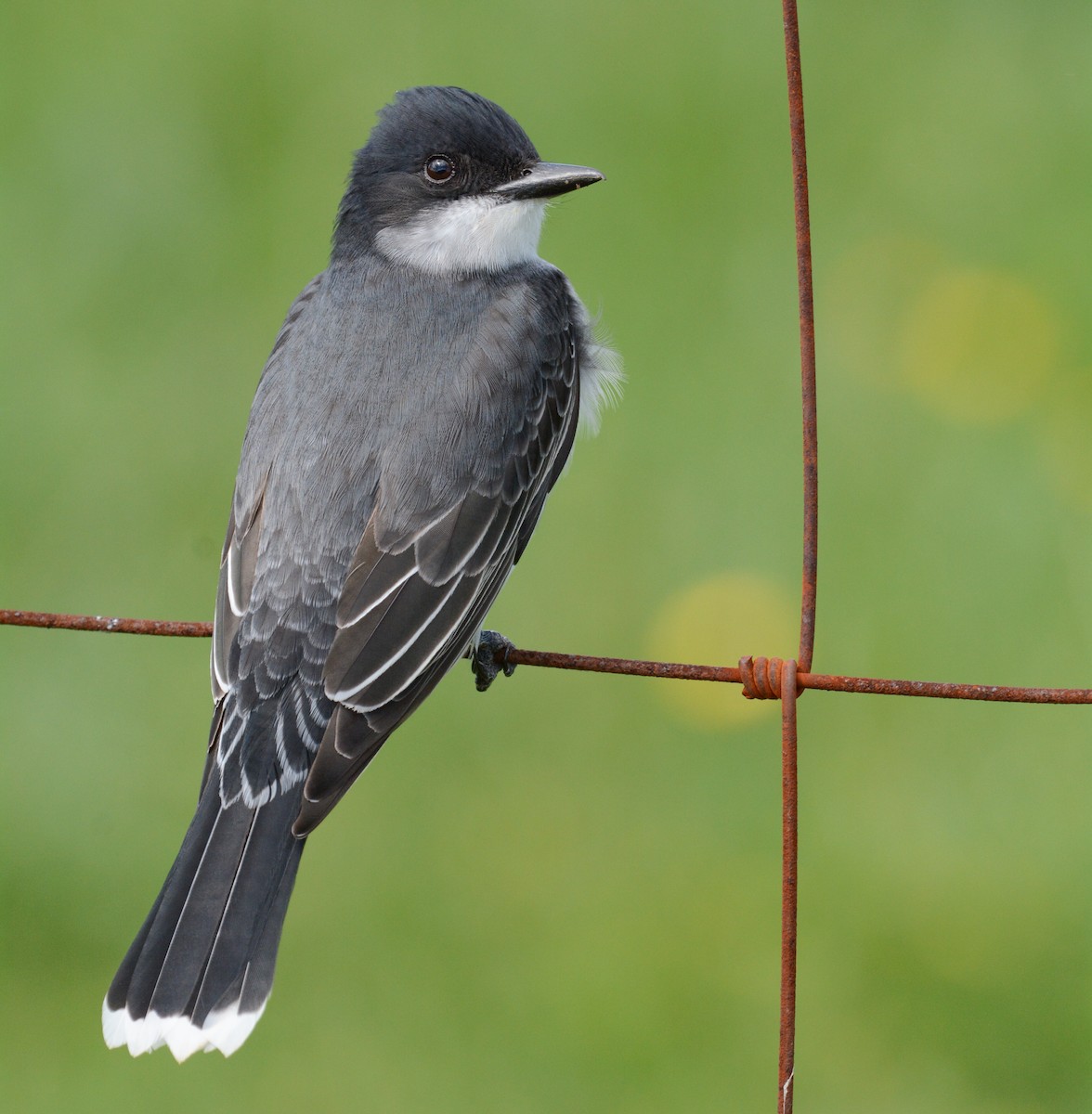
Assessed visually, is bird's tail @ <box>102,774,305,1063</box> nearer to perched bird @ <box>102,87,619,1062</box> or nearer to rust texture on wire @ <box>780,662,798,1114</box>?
perched bird @ <box>102,87,619,1062</box>

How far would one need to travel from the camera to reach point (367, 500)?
4129mm

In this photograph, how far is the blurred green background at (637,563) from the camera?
5.04m

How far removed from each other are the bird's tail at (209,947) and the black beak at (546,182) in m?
1.71

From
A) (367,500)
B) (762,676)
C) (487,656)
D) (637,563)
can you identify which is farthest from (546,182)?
(637,563)

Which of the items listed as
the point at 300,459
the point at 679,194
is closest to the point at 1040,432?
the point at 679,194

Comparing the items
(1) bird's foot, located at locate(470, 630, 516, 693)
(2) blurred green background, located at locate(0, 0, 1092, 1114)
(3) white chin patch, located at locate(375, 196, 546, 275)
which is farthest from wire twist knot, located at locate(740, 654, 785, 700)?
(2) blurred green background, located at locate(0, 0, 1092, 1114)

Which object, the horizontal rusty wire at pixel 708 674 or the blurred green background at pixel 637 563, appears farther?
the blurred green background at pixel 637 563

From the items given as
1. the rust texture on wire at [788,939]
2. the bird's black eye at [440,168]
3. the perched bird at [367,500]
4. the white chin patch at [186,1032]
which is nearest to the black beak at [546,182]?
the perched bird at [367,500]

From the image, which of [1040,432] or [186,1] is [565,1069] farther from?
[186,1]

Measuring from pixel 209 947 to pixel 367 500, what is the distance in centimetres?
107

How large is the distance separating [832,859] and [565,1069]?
990 millimetres

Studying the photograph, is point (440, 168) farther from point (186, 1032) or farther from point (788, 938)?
point (788, 938)

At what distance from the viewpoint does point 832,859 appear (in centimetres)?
529

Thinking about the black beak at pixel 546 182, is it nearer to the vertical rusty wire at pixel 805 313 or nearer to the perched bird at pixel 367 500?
the perched bird at pixel 367 500
